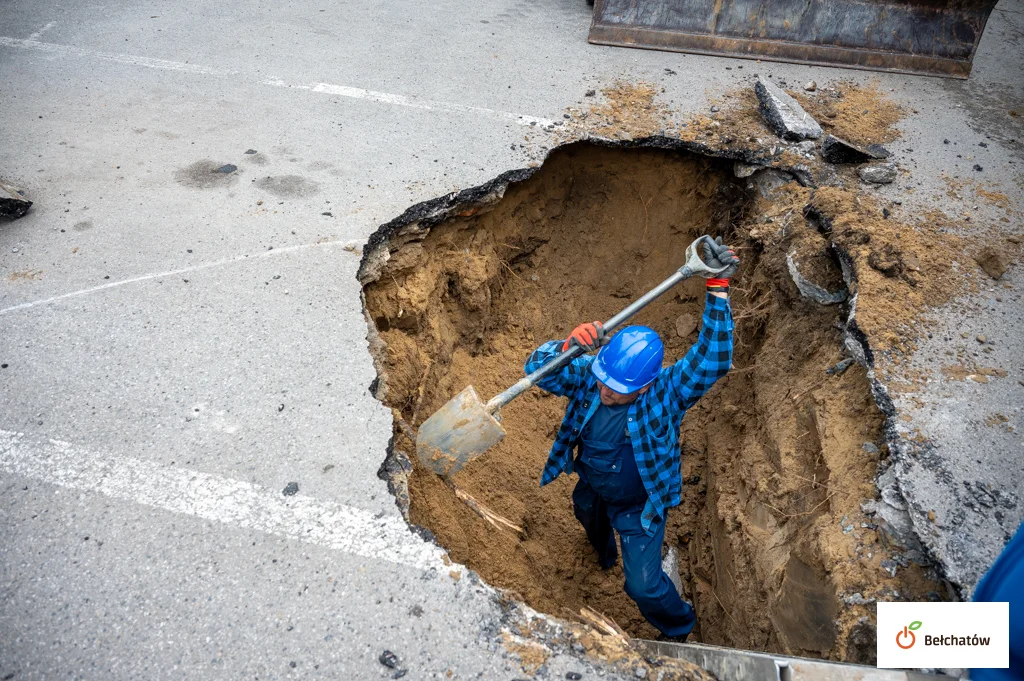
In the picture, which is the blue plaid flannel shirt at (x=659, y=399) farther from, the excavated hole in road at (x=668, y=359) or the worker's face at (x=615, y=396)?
the excavated hole in road at (x=668, y=359)

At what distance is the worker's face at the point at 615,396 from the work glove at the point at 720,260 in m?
0.70

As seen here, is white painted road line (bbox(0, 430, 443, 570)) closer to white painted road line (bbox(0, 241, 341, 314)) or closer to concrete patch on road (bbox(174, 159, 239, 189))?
white painted road line (bbox(0, 241, 341, 314))

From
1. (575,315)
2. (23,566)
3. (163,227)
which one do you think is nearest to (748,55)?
(575,315)

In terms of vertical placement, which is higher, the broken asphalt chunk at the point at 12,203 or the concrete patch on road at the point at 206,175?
the concrete patch on road at the point at 206,175

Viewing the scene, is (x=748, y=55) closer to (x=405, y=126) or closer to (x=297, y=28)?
(x=405, y=126)

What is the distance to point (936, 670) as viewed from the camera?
8.96 ft

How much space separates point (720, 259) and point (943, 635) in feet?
6.60

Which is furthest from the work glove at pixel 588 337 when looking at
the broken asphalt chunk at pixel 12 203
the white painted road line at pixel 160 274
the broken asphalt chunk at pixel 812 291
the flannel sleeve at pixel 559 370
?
the broken asphalt chunk at pixel 12 203

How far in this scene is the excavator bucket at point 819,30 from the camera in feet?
21.4

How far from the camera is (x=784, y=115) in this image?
5.59m

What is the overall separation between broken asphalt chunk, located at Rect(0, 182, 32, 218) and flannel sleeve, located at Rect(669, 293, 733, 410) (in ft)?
15.3

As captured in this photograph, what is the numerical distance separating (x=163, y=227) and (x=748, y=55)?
572cm

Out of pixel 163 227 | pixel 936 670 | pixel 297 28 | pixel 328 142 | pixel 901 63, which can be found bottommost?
pixel 936 670

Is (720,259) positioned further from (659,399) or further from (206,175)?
(206,175)
